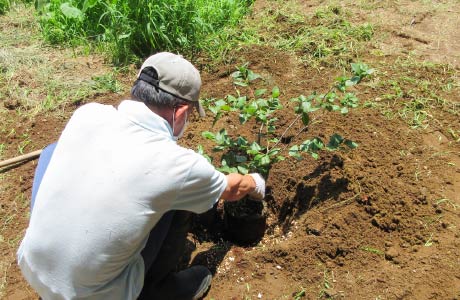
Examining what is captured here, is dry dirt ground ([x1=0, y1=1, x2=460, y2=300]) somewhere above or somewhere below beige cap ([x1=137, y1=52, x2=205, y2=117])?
below

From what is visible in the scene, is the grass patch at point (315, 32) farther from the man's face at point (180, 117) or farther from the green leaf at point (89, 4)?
the man's face at point (180, 117)

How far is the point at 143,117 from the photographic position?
1.72 m

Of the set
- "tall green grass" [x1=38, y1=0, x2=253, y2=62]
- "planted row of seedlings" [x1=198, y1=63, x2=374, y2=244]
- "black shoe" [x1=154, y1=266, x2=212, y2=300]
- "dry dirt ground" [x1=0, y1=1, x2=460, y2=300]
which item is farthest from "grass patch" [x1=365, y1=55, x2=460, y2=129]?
"black shoe" [x1=154, y1=266, x2=212, y2=300]

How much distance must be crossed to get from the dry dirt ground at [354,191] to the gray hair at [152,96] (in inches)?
41.0

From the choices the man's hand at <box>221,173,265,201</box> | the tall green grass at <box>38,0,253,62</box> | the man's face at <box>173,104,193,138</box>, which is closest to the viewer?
the man's face at <box>173,104,193,138</box>

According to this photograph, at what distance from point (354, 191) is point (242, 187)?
0.80 meters

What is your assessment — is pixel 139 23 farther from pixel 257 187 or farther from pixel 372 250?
pixel 372 250

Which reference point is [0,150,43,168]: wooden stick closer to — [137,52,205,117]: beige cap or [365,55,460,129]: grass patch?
[137,52,205,117]: beige cap

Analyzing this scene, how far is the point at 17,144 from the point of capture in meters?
3.30

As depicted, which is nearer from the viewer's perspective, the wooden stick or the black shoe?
the black shoe

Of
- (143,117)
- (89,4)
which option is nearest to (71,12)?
(89,4)

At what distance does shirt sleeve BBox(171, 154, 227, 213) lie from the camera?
1690mm

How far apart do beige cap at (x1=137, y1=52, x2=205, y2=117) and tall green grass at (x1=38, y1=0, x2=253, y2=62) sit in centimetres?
197

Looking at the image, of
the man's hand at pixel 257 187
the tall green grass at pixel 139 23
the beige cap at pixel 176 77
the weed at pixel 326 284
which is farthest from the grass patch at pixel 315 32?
the beige cap at pixel 176 77
